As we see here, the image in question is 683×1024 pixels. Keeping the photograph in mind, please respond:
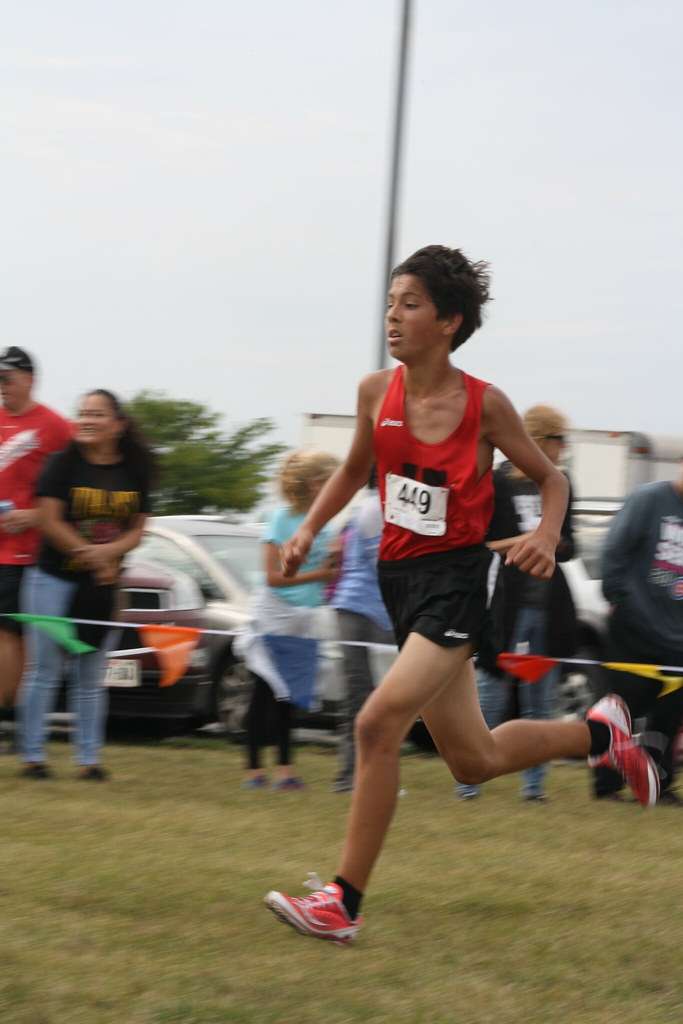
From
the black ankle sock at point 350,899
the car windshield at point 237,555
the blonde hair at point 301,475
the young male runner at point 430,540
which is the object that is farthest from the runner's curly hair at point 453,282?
the car windshield at point 237,555

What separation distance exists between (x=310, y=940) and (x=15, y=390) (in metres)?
3.95

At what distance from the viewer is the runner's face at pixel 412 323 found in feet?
14.1

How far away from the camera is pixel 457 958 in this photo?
13.0 ft

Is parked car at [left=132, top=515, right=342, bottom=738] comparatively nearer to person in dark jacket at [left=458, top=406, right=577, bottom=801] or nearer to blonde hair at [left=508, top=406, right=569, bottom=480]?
person in dark jacket at [left=458, top=406, right=577, bottom=801]

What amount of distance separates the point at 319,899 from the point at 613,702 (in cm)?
158

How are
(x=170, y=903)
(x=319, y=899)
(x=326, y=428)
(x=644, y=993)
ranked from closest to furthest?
(x=644, y=993)
(x=319, y=899)
(x=170, y=903)
(x=326, y=428)

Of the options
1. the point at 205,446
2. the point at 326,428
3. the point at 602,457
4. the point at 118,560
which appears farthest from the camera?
the point at 205,446

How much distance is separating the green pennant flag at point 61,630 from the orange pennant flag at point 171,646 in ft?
3.63

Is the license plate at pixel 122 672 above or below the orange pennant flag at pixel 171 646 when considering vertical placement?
below

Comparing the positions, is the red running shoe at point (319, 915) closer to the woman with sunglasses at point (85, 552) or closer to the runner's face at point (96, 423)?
the woman with sunglasses at point (85, 552)

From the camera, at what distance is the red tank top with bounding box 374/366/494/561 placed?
419 cm

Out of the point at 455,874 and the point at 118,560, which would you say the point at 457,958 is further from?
the point at 118,560

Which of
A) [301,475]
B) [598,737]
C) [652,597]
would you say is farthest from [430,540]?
[652,597]

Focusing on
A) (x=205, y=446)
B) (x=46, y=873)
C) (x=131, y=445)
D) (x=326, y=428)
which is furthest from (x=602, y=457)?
(x=205, y=446)
